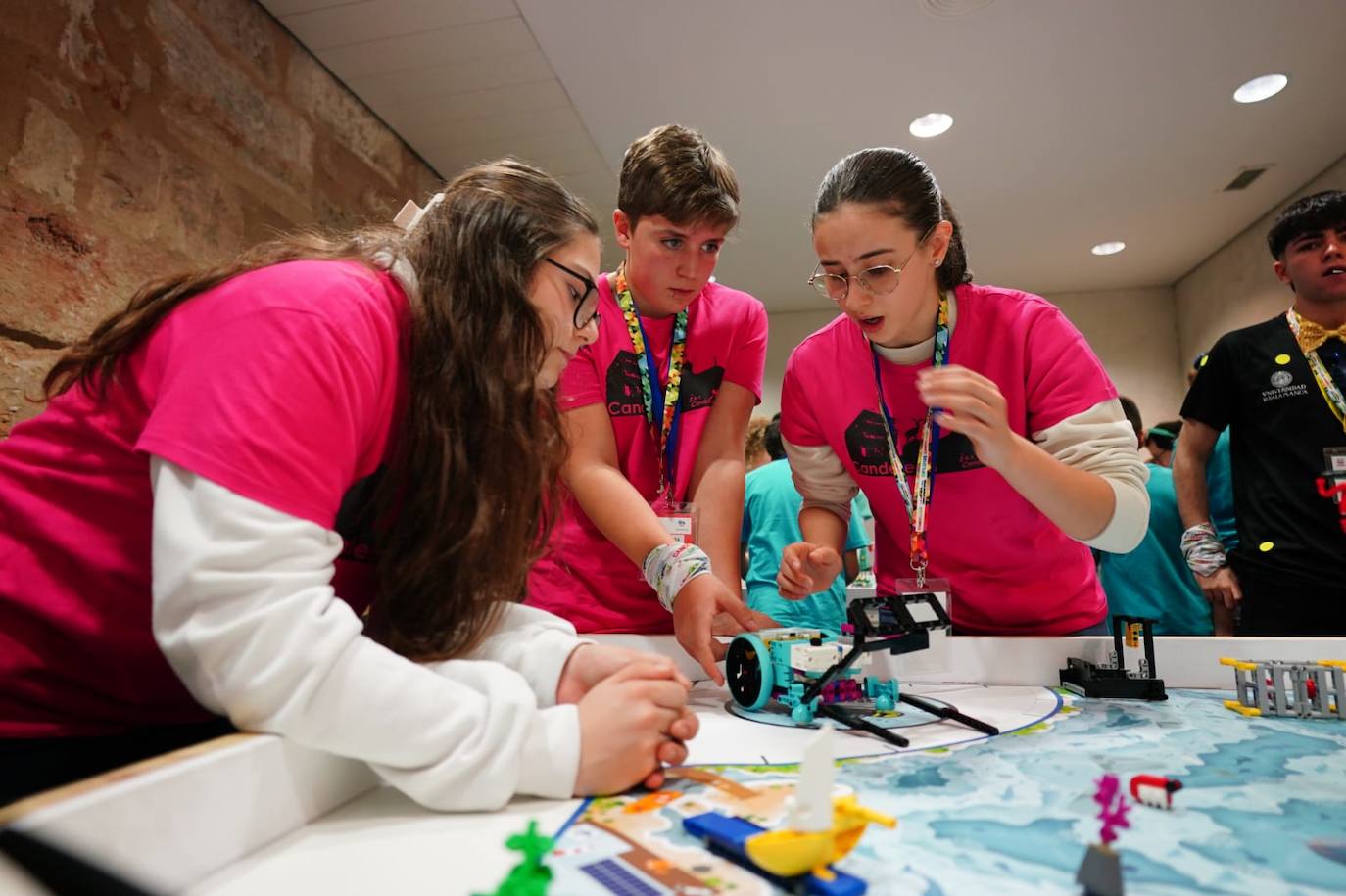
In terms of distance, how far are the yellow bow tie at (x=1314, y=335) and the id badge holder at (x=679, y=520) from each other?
1778 mm

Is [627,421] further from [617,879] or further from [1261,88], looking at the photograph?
[1261,88]

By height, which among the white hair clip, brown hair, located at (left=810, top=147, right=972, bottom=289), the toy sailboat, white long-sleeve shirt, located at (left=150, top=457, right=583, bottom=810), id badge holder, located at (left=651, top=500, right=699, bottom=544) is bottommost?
the toy sailboat

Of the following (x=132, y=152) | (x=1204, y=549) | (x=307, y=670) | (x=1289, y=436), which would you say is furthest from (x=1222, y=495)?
(x=132, y=152)

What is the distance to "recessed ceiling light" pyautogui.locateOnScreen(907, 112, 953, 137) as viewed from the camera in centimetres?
345

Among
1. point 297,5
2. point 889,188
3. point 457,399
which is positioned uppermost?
point 297,5

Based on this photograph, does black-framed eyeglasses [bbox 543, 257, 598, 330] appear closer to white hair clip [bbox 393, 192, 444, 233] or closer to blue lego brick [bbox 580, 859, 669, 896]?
white hair clip [bbox 393, 192, 444, 233]

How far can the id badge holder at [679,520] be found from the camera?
1.44 metres

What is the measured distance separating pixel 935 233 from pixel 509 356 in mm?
963

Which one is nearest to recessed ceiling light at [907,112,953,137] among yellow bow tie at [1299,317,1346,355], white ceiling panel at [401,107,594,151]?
white ceiling panel at [401,107,594,151]

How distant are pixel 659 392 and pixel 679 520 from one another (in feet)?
1.06

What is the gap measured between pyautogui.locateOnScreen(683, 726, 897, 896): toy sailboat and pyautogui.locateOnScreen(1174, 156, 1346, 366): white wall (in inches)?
191

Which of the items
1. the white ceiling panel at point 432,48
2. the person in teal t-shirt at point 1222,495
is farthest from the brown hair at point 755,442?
the white ceiling panel at point 432,48

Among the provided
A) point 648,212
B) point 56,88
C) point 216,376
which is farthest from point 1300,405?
point 56,88

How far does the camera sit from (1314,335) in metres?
2.07
